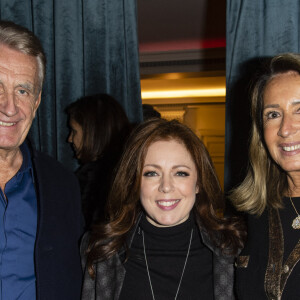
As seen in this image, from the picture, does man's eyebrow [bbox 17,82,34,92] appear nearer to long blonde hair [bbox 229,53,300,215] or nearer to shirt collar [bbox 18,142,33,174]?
shirt collar [bbox 18,142,33,174]

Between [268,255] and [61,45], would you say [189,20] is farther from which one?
[268,255]

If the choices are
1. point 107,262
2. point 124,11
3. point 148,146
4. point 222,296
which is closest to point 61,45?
point 124,11

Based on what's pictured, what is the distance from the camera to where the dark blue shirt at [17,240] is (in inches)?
52.7

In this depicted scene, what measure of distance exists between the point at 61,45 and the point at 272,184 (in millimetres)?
1926

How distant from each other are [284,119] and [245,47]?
116cm

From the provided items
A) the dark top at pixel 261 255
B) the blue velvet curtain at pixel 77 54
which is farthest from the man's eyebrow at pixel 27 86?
the blue velvet curtain at pixel 77 54

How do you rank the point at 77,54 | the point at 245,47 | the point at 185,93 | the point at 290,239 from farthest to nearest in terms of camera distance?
the point at 185,93 < the point at 77,54 < the point at 245,47 < the point at 290,239

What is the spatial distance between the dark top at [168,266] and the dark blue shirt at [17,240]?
41 centimetres

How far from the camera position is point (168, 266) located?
158cm

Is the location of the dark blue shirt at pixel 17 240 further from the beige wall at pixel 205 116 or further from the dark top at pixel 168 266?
the beige wall at pixel 205 116

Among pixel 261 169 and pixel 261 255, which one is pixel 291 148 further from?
pixel 261 255

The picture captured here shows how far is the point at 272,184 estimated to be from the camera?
1546 mm

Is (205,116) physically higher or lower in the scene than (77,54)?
lower

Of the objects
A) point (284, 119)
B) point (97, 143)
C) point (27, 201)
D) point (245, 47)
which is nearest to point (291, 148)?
point (284, 119)
